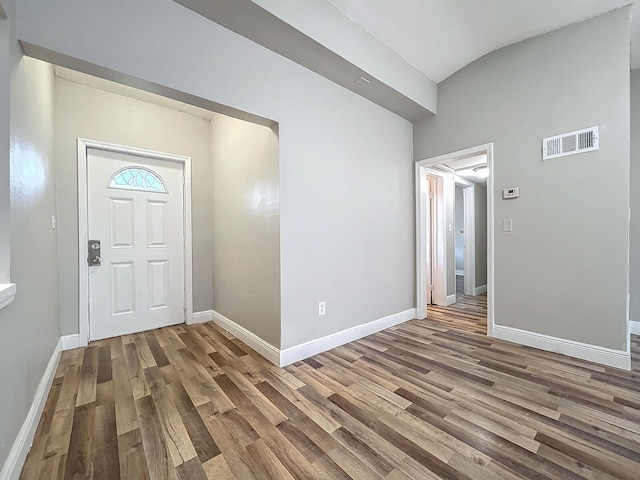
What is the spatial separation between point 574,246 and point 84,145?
4858 millimetres

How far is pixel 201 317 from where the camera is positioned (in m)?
3.39

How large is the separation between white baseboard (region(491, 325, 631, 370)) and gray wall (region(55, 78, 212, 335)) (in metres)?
3.57

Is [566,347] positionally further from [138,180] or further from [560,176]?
[138,180]

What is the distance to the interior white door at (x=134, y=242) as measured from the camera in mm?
2770

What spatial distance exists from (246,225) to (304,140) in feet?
3.44

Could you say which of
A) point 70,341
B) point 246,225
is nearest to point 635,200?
point 246,225

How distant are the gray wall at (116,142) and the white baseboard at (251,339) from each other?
1.51 feet

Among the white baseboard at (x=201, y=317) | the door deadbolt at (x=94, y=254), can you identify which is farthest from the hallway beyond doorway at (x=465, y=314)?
the door deadbolt at (x=94, y=254)

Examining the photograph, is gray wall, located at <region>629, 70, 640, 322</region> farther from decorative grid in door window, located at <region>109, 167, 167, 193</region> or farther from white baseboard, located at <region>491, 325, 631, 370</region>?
decorative grid in door window, located at <region>109, 167, 167, 193</region>

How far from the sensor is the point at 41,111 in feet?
6.32

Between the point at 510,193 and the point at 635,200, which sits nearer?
the point at 510,193

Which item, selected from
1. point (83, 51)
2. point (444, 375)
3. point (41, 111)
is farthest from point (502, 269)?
point (41, 111)

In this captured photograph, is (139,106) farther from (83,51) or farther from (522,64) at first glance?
(522,64)

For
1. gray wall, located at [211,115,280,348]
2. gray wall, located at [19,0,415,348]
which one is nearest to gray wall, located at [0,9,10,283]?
gray wall, located at [19,0,415,348]
